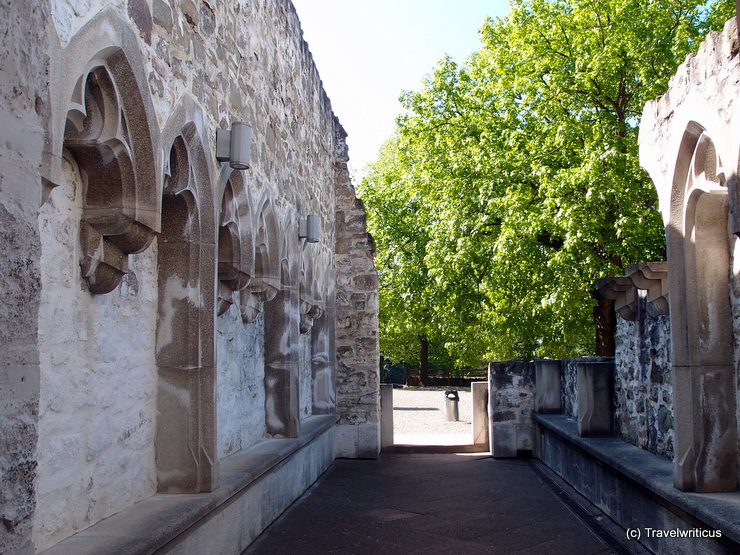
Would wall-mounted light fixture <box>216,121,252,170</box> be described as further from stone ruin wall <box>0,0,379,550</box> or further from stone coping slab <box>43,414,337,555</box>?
stone coping slab <box>43,414,337,555</box>

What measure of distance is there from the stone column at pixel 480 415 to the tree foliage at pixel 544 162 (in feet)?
6.74

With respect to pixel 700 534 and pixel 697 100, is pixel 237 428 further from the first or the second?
pixel 697 100

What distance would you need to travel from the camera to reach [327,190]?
10.5 metres

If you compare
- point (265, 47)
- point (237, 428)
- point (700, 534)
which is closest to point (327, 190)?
point (265, 47)

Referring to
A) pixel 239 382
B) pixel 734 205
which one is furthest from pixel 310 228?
pixel 734 205

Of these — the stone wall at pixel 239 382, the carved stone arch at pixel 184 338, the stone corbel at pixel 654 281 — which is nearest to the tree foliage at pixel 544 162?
the stone corbel at pixel 654 281

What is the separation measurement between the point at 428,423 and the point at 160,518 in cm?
1268

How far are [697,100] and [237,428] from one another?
12.5 ft

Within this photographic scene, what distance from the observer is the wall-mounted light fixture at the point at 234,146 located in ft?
15.8

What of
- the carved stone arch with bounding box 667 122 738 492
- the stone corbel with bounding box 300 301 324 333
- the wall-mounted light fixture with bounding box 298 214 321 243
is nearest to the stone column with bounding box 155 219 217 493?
the carved stone arch with bounding box 667 122 738 492

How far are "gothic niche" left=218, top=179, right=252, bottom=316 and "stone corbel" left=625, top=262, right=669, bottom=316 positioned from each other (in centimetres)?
265

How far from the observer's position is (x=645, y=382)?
6.10 meters

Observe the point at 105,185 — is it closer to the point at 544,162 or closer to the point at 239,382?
the point at 239,382

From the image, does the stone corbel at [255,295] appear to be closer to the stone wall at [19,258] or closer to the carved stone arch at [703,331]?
the carved stone arch at [703,331]
